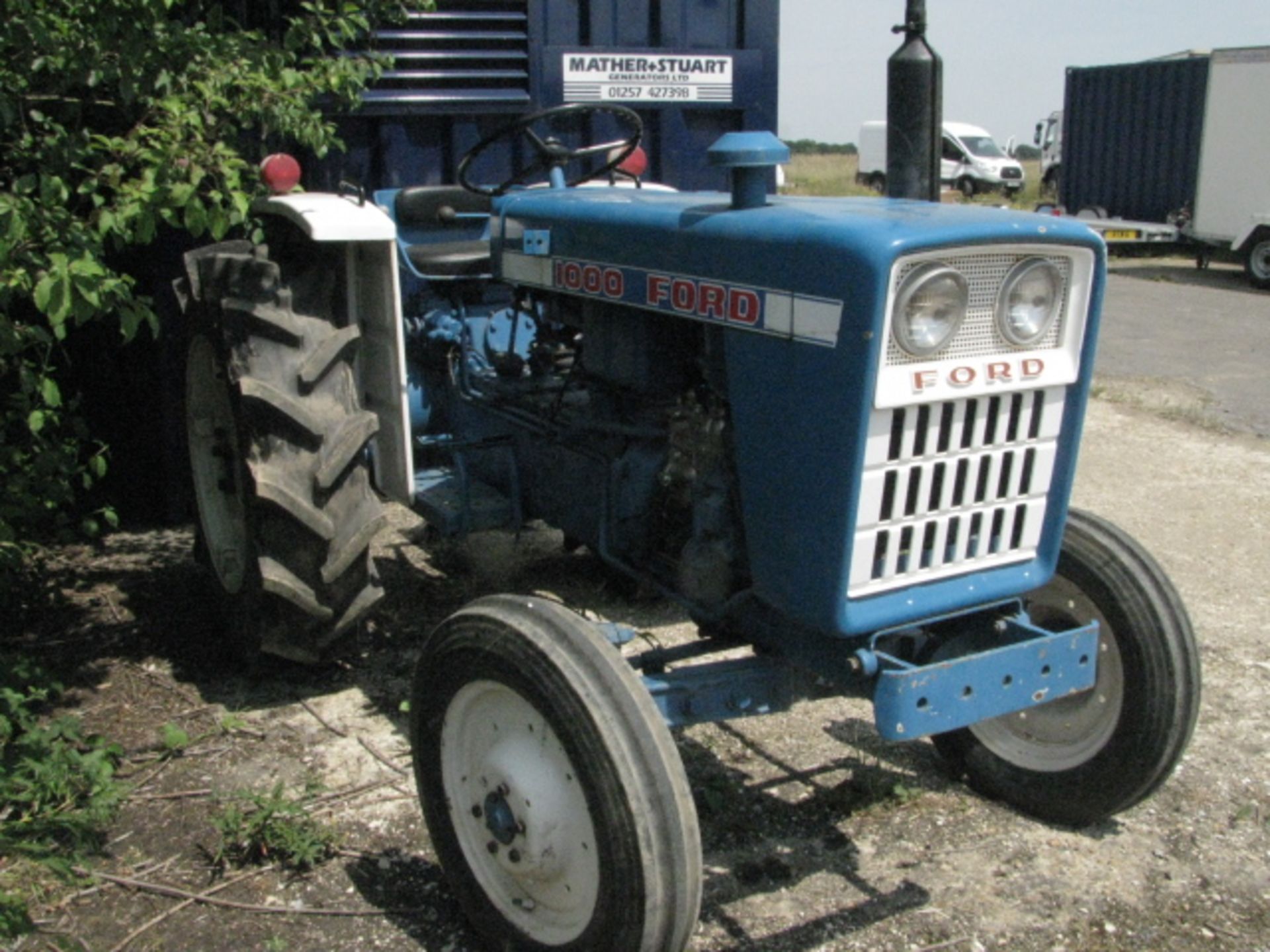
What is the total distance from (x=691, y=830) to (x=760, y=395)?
89 centimetres

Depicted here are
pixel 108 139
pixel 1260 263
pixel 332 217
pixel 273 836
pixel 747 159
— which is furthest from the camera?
pixel 1260 263

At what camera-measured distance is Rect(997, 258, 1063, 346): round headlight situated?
2.64 m

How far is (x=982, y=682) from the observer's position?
8.78 ft

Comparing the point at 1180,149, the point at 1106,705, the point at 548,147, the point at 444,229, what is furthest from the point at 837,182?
the point at 1106,705

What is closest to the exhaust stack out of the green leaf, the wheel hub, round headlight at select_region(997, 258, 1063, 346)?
round headlight at select_region(997, 258, 1063, 346)

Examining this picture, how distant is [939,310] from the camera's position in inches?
100

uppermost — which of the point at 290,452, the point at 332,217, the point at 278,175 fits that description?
the point at 278,175

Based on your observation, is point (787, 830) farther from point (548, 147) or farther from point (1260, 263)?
point (1260, 263)

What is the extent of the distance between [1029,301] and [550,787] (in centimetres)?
138

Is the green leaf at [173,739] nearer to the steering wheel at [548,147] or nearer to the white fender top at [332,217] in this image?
the white fender top at [332,217]

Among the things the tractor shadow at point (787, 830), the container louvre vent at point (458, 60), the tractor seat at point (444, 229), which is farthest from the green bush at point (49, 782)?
the container louvre vent at point (458, 60)

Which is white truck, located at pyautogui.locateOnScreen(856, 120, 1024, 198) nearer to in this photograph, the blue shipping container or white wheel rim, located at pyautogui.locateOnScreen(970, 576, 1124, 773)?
the blue shipping container

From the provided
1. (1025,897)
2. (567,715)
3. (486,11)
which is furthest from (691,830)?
(486,11)

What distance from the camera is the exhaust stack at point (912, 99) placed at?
359cm
